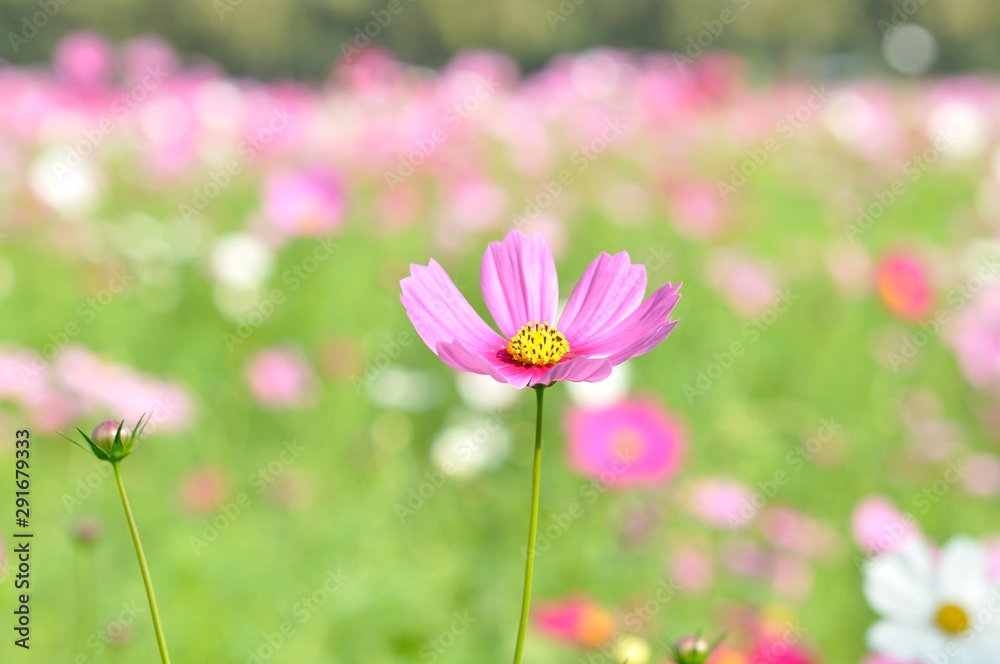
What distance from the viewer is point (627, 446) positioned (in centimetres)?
110

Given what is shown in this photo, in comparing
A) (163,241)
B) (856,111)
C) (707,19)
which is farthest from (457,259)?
(707,19)

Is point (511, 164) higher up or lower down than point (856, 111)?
lower down

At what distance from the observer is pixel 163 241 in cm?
181

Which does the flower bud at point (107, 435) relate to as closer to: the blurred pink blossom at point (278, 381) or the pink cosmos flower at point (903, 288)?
the blurred pink blossom at point (278, 381)

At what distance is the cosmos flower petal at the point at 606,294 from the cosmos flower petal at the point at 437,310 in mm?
37

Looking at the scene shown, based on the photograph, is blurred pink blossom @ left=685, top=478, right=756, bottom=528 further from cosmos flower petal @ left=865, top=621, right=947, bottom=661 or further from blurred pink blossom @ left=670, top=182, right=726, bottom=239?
blurred pink blossom @ left=670, top=182, right=726, bottom=239

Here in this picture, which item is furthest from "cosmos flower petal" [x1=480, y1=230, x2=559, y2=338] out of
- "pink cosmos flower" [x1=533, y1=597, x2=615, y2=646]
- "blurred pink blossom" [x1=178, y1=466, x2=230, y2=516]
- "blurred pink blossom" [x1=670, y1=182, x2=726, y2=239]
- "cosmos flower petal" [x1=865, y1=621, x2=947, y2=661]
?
"blurred pink blossom" [x1=670, y1=182, x2=726, y2=239]

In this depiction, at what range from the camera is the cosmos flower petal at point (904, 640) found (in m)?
0.46

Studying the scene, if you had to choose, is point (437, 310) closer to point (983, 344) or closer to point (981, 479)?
point (983, 344)

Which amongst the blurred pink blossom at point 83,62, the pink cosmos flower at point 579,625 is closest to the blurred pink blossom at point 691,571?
the pink cosmos flower at point 579,625

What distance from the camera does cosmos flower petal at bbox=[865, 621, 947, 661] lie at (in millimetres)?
456

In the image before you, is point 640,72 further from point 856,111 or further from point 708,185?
point 708,185

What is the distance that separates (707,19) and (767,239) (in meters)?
5.85

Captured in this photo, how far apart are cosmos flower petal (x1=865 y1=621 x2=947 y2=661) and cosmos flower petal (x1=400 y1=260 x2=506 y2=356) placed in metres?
0.25
